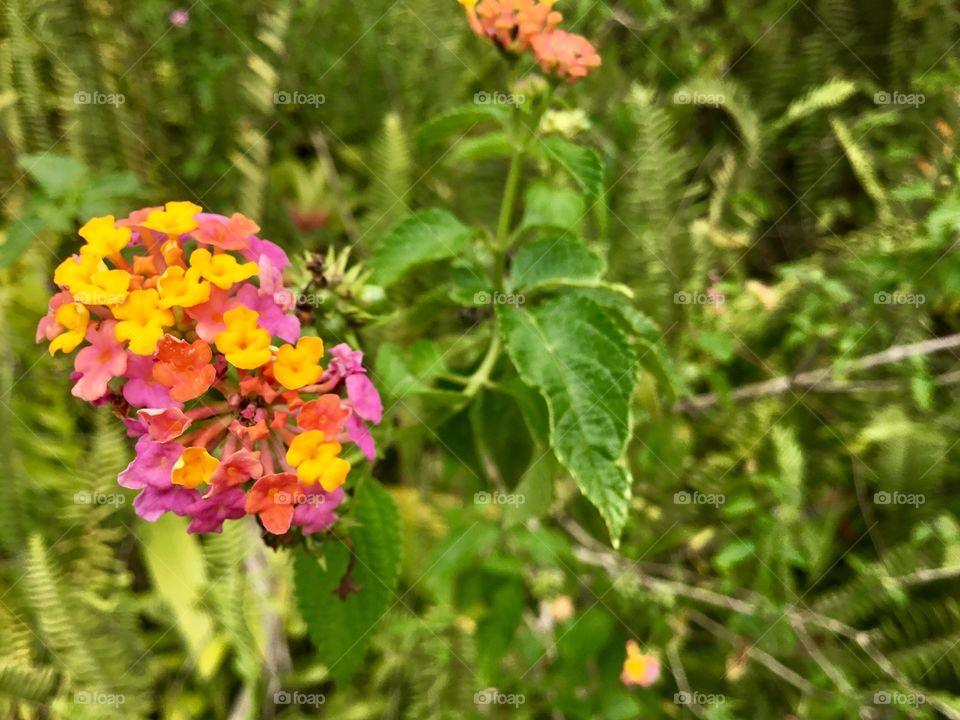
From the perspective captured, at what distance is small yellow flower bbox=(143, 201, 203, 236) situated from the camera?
699mm

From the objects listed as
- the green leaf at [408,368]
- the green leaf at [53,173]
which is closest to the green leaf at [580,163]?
the green leaf at [408,368]

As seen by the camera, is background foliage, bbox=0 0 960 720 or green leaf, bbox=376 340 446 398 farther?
background foliage, bbox=0 0 960 720

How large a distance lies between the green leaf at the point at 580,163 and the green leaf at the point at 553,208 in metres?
0.08

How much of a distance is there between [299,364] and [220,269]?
13 cm

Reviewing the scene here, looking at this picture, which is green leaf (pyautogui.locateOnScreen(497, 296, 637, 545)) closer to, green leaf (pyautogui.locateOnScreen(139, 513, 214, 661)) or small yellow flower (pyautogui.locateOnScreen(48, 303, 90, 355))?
small yellow flower (pyautogui.locateOnScreen(48, 303, 90, 355))

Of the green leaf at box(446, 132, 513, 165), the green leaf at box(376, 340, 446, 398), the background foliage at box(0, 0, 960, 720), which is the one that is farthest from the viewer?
the background foliage at box(0, 0, 960, 720)

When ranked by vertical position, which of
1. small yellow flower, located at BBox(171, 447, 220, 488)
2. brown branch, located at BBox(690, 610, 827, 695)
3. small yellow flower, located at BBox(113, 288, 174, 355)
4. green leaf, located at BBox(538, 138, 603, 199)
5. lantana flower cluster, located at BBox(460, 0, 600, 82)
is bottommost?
brown branch, located at BBox(690, 610, 827, 695)

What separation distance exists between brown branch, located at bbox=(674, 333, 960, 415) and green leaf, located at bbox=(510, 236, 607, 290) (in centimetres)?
72

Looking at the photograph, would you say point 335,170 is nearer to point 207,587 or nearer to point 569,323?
point 207,587

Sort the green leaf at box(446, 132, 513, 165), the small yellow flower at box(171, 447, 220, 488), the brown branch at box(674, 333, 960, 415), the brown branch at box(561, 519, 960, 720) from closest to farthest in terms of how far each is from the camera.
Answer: the small yellow flower at box(171, 447, 220, 488) < the green leaf at box(446, 132, 513, 165) < the brown branch at box(561, 519, 960, 720) < the brown branch at box(674, 333, 960, 415)

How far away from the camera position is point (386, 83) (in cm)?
204

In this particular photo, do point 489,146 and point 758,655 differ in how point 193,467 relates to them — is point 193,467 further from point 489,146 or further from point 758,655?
point 758,655

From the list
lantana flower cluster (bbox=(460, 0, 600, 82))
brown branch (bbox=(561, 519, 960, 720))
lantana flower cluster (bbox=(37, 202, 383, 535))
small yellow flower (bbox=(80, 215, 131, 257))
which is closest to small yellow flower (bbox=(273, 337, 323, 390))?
lantana flower cluster (bbox=(37, 202, 383, 535))

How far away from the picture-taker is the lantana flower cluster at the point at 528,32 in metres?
0.88
